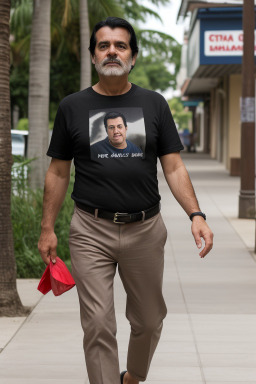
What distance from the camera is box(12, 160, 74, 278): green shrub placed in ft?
33.7

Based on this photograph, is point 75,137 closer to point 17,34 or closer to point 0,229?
point 0,229

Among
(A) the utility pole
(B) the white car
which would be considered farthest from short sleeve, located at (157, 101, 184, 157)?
(B) the white car

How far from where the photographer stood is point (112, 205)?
4793 mm

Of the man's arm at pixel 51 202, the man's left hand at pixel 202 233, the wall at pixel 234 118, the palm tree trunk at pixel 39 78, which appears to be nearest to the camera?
the man's left hand at pixel 202 233

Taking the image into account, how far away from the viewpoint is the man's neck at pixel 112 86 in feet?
15.8

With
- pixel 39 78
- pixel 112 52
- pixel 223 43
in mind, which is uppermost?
pixel 223 43

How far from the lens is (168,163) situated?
4.95 meters

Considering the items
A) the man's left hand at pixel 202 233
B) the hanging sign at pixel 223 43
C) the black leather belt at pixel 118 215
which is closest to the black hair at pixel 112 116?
the black leather belt at pixel 118 215

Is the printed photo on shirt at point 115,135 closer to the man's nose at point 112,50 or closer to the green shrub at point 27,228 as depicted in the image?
the man's nose at point 112,50

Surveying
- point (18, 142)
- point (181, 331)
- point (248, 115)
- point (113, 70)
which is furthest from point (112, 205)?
point (18, 142)

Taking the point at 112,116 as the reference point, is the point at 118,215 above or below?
below

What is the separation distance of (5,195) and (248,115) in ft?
32.4

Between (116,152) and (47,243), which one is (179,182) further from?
(47,243)

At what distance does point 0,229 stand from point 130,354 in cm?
305
